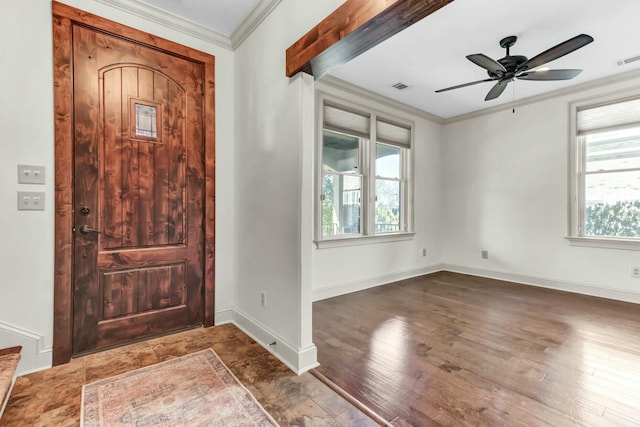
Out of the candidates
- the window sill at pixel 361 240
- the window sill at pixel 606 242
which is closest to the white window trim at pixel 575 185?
the window sill at pixel 606 242

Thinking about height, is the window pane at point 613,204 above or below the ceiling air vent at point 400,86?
below

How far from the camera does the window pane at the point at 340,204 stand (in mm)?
3900

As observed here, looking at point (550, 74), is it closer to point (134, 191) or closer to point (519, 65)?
point (519, 65)

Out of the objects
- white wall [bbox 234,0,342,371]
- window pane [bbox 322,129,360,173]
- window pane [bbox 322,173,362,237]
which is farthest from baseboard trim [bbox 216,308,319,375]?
window pane [bbox 322,129,360,173]

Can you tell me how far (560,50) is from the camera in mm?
2375

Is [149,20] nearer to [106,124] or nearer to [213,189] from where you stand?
[106,124]

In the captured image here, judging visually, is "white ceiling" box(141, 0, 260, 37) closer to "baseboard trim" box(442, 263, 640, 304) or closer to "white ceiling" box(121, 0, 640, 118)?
"white ceiling" box(121, 0, 640, 118)

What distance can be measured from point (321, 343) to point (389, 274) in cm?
236

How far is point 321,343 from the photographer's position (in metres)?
2.46

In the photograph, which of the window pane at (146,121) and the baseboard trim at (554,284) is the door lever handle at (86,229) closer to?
the window pane at (146,121)

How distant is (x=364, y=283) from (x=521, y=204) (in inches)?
107

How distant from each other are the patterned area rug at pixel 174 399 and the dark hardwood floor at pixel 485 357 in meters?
0.59

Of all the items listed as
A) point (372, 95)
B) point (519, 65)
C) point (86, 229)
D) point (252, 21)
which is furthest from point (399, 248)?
point (86, 229)

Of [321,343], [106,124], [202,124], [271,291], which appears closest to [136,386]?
[271,291]
